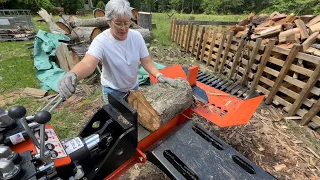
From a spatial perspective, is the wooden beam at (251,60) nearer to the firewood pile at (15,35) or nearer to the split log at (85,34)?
the split log at (85,34)

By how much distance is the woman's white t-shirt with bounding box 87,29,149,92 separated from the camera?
183cm

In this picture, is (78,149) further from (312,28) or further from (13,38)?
(13,38)

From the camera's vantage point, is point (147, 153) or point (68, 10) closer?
point (147, 153)

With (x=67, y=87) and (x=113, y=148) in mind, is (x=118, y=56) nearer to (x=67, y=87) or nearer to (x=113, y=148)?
(x=67, y=87)

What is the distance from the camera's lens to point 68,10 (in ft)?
70.1

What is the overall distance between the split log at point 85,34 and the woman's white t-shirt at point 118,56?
15.3 feet

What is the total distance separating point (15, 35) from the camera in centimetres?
850

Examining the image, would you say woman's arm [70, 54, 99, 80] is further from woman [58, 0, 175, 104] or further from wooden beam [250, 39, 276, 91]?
wooden beam [250, 39, 276, 91]

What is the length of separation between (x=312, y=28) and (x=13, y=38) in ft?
36.1

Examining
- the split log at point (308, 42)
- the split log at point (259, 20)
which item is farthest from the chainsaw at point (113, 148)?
the split log at point (259, 20)

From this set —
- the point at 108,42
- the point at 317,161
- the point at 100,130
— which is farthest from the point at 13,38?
the point at 317,161

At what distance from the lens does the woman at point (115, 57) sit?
1652 millimetres

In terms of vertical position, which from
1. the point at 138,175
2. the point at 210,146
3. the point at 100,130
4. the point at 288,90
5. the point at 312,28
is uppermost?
the point at 312,28

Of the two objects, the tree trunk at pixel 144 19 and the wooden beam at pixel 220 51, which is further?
the tree trunk at pixel 144 19
